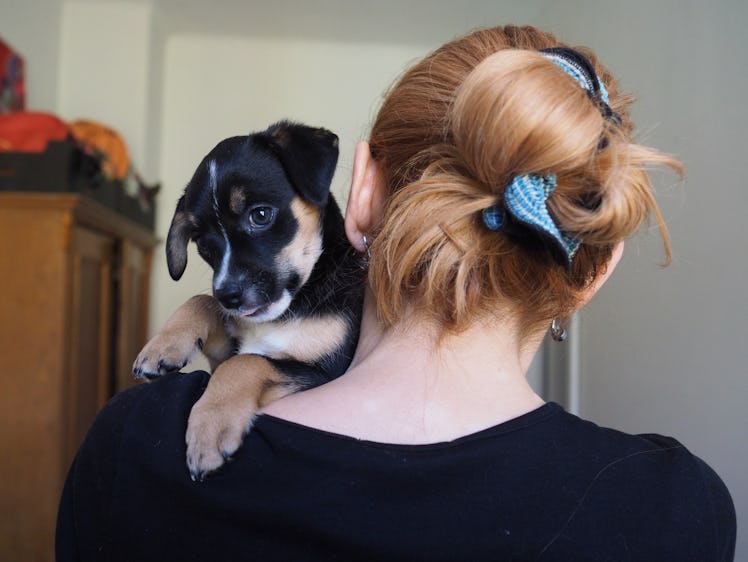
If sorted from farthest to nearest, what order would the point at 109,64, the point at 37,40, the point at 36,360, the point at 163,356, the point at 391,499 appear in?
the point at 109,64, the point at 37,40, the point at 36,360, the point at 163,356, the point at 391,499

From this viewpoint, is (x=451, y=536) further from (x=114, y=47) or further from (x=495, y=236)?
(x=114, y=47)

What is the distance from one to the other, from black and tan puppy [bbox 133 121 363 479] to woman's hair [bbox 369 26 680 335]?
1.41 feet

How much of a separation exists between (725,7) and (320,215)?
1.49m

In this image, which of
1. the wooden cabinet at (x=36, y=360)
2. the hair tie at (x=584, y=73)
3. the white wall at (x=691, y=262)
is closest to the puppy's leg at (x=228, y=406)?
the hair tie at (x=584, y=73)

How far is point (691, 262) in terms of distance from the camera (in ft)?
7.16

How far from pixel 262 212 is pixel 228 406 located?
0.56 m

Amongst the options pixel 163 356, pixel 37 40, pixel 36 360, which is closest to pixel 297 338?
pixel 163 356

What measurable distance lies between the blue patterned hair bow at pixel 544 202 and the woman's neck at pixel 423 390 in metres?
0.17

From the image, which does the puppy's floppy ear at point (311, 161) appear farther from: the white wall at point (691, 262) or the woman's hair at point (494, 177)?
the white wall at point (691, 262)

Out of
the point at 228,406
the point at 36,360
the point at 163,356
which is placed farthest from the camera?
the point at 36,360

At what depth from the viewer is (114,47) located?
446cm

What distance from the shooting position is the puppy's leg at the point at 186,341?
1.31 metres

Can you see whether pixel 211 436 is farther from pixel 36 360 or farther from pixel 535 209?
pixel 36 360

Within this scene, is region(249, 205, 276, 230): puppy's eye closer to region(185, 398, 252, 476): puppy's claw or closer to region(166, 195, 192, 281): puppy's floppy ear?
region(166, 195, 192, 281): puppy's floppy ear
